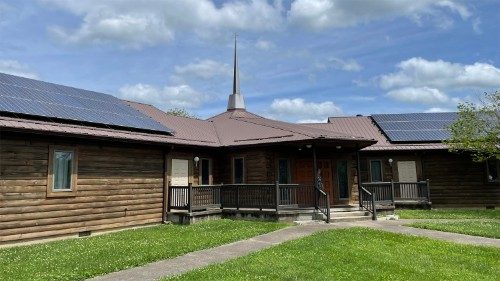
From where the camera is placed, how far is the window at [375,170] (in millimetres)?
22766

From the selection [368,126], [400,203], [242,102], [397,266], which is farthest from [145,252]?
[368,126]

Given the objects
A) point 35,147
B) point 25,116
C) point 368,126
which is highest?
point 368,126

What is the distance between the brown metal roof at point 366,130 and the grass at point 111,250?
1060 centimetres

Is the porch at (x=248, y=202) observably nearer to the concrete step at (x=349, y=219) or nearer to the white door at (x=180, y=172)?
the concrete step at (x=349, y=219)

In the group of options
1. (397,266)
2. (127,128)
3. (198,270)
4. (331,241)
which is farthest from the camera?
(127,128)

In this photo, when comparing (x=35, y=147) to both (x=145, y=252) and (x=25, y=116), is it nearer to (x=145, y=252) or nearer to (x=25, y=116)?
(x=25, y=116)

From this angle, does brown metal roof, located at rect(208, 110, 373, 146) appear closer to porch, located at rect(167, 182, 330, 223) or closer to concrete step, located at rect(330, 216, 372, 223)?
porch, located at rect(167, 182, 330, 223)

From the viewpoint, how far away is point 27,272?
8.20 metres

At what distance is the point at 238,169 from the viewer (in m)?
19.2

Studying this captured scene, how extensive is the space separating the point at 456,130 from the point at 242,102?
41.8 feet

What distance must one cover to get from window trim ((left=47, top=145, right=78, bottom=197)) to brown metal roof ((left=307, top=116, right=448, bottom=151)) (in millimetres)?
15064

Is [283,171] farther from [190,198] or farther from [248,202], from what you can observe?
[190,198]

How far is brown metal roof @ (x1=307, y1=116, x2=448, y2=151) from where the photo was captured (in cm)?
2223

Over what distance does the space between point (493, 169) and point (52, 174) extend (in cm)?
2168
